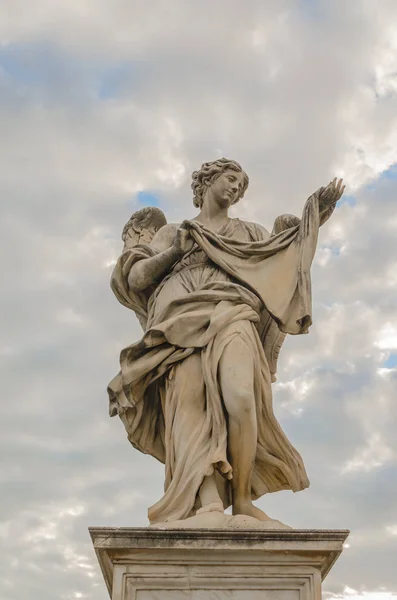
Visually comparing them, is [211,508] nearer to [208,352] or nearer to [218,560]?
[218,560]

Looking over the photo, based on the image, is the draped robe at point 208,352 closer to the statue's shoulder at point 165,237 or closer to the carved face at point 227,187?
the statue's shoulder at point 165,237

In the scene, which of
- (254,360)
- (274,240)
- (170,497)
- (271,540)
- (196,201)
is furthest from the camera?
(196,201)

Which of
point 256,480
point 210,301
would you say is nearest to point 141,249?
point 210,301

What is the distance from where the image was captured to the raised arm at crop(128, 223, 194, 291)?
820cm

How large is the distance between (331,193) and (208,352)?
201 centimetres

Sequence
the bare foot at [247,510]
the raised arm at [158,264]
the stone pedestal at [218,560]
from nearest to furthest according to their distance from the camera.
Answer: the stone pedestal at [218,560] < the bare foot at [247,510] < the raised arm at [158,264]

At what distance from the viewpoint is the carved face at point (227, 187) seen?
28.6 ft

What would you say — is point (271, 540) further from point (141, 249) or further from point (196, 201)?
point (196, 201)

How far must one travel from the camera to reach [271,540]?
632 cm

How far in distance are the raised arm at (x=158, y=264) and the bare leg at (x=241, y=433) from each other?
4.80 feet

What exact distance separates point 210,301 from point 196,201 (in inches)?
63.0

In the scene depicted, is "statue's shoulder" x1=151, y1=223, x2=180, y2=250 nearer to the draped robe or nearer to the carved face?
the draped robe

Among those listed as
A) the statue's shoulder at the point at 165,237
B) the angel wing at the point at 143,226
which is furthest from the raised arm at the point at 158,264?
the angel wing at the point at 143,226

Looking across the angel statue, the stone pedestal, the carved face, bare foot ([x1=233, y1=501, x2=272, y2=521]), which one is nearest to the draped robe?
the angel statue
